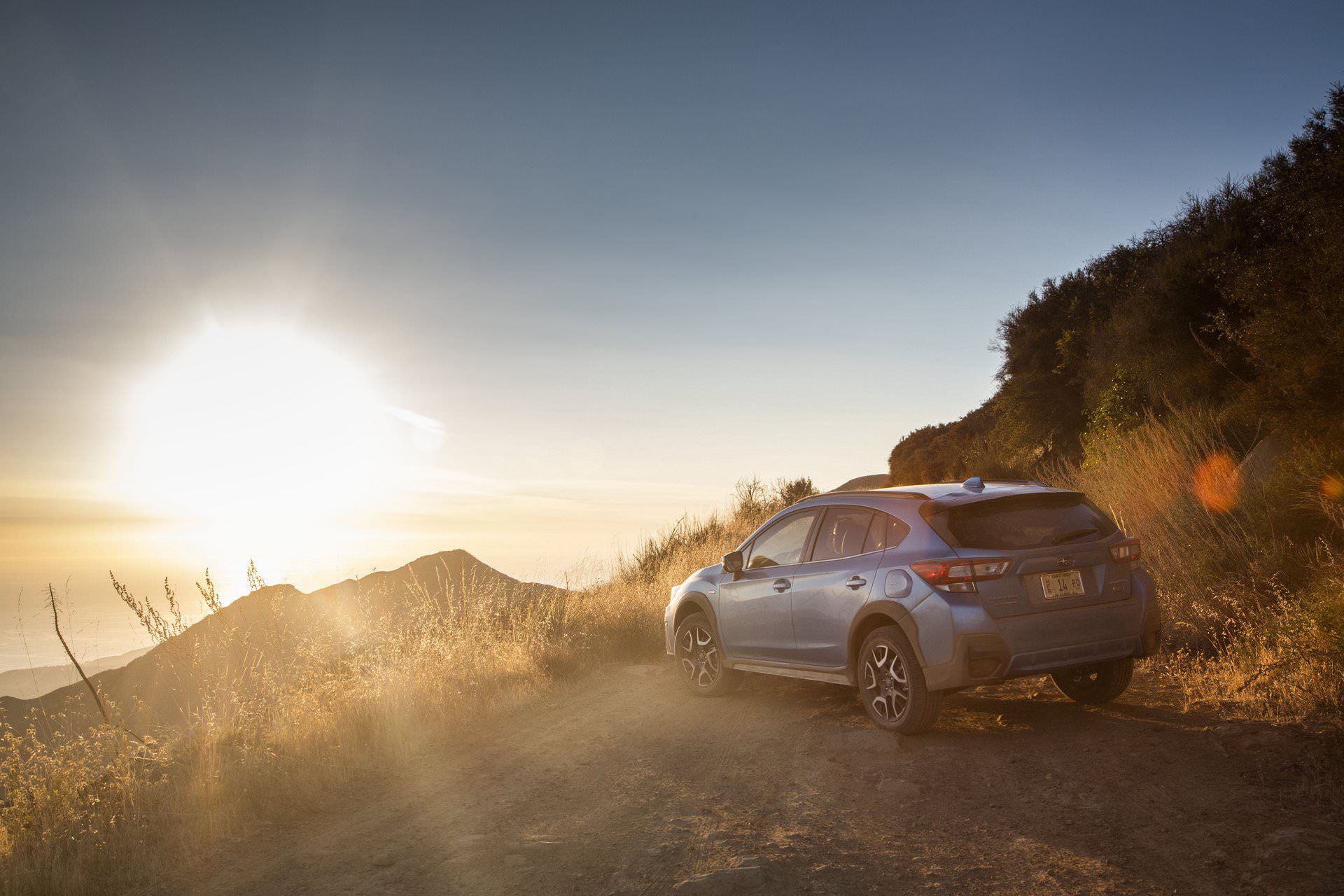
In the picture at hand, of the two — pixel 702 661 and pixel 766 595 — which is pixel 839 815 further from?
pixel 702 661

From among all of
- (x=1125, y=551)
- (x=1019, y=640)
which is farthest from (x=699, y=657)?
(x=1125, y=551)

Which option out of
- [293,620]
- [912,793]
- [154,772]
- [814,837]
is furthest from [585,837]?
[293,620]

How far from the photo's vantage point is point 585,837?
5.18 m

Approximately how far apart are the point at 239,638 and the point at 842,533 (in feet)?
18.8

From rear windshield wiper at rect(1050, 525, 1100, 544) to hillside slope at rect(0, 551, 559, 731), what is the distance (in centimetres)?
685

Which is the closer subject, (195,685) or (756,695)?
(195,685)

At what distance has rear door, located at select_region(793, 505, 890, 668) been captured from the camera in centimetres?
685

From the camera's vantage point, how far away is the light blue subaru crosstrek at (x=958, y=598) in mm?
6012

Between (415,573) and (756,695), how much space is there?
222 inches

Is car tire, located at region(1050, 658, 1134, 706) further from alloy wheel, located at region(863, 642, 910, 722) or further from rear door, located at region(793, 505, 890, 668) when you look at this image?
rear door, located at region(793, 505, 890, 668)

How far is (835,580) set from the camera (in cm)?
710

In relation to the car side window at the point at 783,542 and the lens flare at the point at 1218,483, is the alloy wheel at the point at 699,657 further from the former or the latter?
the lens flare at the point at 1218,483

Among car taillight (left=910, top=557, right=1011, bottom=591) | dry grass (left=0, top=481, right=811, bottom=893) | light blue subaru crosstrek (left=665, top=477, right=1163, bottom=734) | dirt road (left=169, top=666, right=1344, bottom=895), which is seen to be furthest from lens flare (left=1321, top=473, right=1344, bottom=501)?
dry grass (left=0, top=481, right=811, bottom=893)

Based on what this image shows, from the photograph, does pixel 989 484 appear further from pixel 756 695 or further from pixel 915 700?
pixel 756 695
